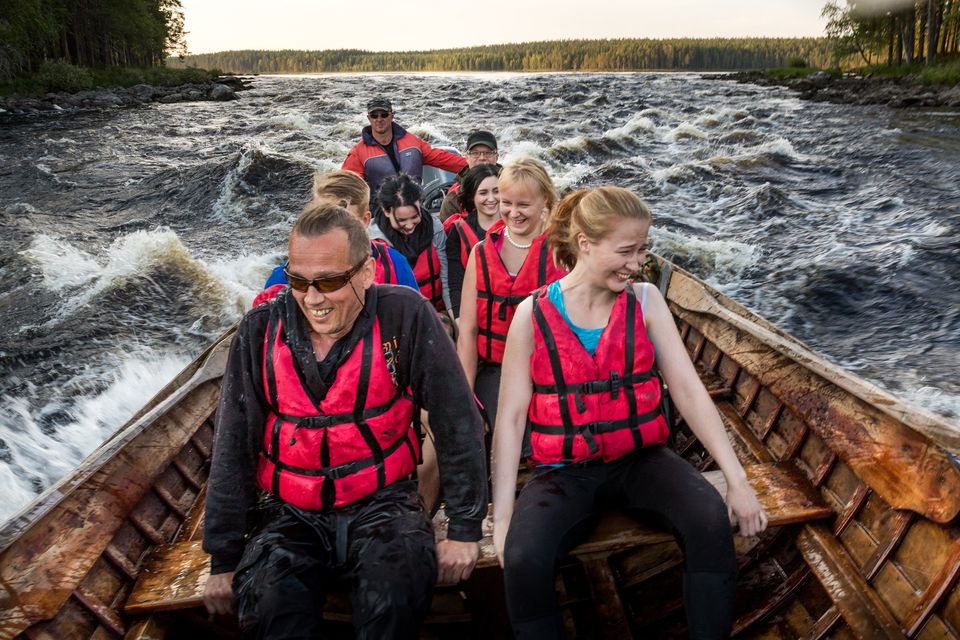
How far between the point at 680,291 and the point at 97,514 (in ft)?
13.8

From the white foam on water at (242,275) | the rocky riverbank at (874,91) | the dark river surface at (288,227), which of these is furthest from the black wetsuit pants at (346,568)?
the rocky riverbank at (874,91)

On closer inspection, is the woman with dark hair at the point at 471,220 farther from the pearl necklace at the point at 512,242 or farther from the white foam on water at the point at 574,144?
the white foam on water at the point at 574,144

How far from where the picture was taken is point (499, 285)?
3.41 metres

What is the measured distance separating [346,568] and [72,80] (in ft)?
143

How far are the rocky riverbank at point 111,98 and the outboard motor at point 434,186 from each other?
30.0 metres

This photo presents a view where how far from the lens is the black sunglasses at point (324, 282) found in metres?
2.02

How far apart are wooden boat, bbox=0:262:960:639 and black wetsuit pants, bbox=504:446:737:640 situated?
137 mm

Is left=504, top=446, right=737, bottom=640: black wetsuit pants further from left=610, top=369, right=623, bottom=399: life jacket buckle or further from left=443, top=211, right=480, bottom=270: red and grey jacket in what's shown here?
left=443, top=211, right=480, bottom=270: red and grey jacket

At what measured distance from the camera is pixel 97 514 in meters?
2.61

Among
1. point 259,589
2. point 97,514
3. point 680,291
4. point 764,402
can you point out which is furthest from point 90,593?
point 680,291

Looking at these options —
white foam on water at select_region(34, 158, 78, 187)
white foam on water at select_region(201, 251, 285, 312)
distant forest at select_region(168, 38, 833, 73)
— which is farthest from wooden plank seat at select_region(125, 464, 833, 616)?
distant forest at select_region(168, 38, 833, 73)

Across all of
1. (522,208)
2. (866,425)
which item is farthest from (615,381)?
(522,208)

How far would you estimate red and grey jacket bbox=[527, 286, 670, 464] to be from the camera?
2291mm

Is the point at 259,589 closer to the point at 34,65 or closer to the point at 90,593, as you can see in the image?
the point at 90,593
